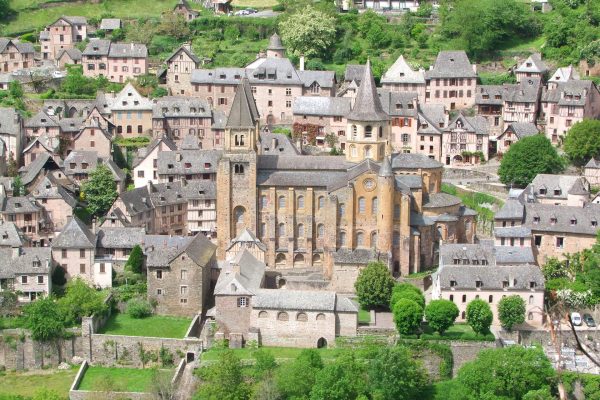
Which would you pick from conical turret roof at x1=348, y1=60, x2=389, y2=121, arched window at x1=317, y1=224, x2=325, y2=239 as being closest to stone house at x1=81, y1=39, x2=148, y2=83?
conical turret roof at x1=348, y1=60, x2=389, y2=121

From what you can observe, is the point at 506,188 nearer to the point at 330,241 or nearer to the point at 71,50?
the point at 330,241

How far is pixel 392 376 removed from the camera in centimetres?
6444

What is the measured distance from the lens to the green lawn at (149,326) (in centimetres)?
7406

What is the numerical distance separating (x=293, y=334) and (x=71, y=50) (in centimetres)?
6390

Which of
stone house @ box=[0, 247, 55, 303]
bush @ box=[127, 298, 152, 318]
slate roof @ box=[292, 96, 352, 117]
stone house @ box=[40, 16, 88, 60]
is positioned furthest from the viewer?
stone house @ box=[40, 16, 88, 60]

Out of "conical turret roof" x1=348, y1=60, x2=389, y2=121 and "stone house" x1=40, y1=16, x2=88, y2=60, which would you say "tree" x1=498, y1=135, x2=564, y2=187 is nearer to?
"conical turret roof" x1=348, y1=60, x2=389, y2=121

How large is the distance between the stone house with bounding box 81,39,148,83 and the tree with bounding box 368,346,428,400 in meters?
63.0

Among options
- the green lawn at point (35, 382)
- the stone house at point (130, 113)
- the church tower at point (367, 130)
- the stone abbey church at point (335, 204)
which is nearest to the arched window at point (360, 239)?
the stone abbey church at point (335, 204)

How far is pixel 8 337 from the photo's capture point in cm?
7369

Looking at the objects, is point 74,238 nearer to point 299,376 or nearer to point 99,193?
point 99,193

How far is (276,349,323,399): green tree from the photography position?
64.6 metres

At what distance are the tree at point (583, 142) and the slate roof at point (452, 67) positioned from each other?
15797mm

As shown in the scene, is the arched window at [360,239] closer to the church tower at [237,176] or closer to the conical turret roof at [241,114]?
the church tower at [237,176]

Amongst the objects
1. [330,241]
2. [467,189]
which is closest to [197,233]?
[330,241]
